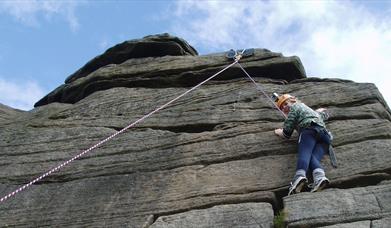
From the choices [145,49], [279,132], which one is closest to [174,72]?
[145,49]

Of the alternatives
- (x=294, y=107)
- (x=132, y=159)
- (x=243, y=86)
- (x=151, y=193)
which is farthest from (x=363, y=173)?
(x=243, y=86)

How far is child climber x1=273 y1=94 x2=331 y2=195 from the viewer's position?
30.9 feet

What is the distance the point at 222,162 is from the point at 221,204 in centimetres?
152

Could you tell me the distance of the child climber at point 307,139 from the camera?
371 inches

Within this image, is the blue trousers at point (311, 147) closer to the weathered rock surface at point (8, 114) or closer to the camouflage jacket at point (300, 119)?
the camouflage jacket at point (300, 119)

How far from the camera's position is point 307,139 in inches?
414

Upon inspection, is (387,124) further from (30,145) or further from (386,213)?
(30,145)

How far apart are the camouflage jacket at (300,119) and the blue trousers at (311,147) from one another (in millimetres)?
149

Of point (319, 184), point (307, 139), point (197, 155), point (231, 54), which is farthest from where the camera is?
point (231, 54)

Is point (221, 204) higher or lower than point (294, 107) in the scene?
lower

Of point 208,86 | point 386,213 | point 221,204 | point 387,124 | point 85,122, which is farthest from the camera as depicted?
point 208,86

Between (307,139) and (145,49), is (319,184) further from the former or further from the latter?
(145,49)

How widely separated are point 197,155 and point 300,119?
2.04 m

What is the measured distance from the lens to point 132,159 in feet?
38.6
